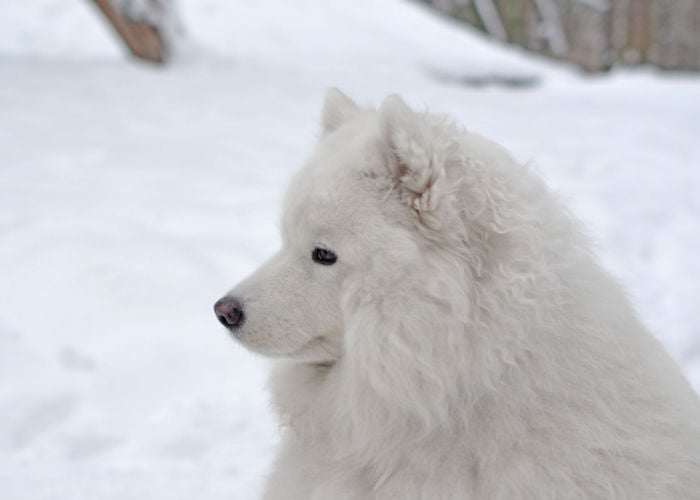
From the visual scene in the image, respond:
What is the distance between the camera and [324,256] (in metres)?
2.56

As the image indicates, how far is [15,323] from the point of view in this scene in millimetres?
4840

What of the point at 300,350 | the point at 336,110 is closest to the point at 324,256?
the point at 300,350

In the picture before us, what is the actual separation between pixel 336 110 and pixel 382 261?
2.76 ft

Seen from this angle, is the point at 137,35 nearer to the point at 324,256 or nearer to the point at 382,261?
the point at 324,256

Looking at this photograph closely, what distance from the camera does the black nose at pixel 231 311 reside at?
2594mm

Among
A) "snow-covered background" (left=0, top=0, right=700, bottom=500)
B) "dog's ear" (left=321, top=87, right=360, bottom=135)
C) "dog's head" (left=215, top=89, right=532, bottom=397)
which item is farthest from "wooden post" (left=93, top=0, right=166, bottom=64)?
"dog's head" (left=215, top=89, right=532, bottom=397)

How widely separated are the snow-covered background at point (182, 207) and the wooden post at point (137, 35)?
0.32 meters

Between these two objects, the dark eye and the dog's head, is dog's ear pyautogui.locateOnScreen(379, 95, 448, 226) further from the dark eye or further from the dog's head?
the dark eye

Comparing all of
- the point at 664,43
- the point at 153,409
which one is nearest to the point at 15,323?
the point at 153,409

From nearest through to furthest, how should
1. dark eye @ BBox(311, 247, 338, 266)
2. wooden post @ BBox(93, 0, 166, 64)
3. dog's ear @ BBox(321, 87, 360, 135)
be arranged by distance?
dark eye @ BBox(311, 247, 338, 266), dog's ear @ BBox(321, 87, 360, 135), wooden post @ BBox(93, 0, 166, 64)

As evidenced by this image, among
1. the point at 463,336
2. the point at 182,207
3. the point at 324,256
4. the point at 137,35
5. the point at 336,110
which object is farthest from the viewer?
the point at 137,35

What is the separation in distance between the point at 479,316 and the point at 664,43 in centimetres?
2274

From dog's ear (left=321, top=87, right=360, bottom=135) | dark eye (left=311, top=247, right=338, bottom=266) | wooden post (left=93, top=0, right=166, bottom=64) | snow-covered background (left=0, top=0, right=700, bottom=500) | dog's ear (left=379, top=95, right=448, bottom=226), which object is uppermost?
dog's ear (left=379, top=95, right=448, bottom=226)

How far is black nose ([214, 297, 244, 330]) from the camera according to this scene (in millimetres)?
2594
